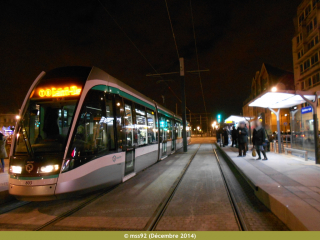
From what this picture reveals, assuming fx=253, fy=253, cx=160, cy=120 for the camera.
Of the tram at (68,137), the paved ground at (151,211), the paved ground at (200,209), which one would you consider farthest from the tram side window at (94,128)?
the paved ground at (200,209)

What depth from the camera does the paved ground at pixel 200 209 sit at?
4.36 meters

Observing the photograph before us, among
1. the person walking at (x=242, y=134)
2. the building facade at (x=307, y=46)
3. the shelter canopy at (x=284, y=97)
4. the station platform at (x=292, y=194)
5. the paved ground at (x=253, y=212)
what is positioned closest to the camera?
the station platform at (x=292, y=194)

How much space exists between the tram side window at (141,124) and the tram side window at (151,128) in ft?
1.92

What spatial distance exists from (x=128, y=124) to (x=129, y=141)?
540mm

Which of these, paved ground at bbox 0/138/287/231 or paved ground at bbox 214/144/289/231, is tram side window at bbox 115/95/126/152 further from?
paved ground at bbox 214/144/289/231

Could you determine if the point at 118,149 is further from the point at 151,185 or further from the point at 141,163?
the point at 141,163

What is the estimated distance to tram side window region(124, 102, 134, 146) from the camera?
306 inches

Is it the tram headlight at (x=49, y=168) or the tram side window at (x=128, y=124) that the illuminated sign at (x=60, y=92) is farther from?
the tram side window at (x=128, y=124)

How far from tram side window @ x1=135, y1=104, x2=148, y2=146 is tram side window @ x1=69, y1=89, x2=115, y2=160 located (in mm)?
2346

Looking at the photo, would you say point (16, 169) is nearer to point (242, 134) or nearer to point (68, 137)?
point (68, 137)

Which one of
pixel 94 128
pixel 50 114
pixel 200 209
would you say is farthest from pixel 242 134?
pixel 50 114

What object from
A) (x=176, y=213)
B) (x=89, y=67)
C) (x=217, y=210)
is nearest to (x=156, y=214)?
(x=176, y=213)

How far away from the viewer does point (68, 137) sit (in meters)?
5.45

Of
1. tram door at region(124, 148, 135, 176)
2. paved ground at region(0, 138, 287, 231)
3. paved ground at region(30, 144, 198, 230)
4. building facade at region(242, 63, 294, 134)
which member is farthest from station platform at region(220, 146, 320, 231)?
building facade at region(242, 63, 294, 134)
